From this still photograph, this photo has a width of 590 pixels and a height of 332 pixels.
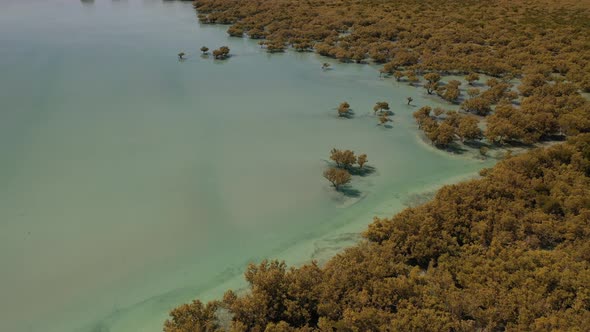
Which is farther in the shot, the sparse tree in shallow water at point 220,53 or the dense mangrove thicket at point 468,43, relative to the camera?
the sparse tree in shallow water at point 220,53

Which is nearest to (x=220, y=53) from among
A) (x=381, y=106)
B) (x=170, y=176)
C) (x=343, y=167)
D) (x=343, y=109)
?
(x=343, y=109)

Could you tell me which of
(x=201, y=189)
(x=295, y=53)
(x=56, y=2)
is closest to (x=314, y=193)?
(x=201, y=189)

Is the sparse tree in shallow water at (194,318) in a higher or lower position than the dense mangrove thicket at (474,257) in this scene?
lower

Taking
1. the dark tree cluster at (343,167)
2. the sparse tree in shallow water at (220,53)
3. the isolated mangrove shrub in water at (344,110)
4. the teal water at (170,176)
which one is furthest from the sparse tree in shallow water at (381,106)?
the sparse tree in shallow water at (220,53)

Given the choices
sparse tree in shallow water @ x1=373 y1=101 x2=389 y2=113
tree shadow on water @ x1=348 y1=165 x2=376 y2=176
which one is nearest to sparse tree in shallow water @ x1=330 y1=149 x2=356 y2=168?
tree shadow on water @ x1=348 y1=165 x2=376 y2=176

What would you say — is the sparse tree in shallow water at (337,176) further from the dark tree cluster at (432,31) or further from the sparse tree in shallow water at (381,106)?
the dark tree cluster at (432,31)

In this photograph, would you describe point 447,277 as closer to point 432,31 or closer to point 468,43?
point 468,43
